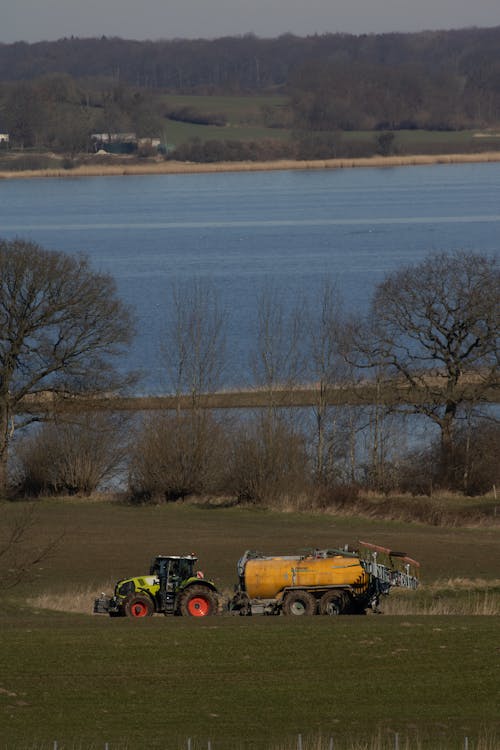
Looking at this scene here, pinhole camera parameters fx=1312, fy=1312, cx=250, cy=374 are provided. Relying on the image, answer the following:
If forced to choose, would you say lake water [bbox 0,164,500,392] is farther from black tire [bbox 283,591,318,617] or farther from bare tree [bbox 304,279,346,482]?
black tire [bbox 283,591,318,617]

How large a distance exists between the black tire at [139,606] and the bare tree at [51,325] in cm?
2218

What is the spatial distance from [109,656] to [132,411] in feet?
97.8

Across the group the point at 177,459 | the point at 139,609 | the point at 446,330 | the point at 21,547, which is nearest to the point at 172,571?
the point at 139,609

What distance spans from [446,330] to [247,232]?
6538cm

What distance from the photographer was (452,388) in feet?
145

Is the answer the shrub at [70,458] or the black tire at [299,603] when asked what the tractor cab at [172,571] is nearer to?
the black tire at [299,603]

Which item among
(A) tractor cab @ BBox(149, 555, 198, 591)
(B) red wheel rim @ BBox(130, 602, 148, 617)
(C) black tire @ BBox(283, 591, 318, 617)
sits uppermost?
(A) tractor cab @ BBox(149, 555, 198, 591)

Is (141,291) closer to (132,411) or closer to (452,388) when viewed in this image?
(132,411)

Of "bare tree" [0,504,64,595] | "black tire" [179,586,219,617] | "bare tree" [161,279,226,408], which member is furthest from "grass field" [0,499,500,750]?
"bare tree" [161,279,226,408]

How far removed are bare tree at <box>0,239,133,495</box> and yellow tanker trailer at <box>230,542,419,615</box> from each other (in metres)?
22.9

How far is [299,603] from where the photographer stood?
22.3 m

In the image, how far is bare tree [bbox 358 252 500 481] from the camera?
1735 inches

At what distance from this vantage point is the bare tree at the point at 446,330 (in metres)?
44.1

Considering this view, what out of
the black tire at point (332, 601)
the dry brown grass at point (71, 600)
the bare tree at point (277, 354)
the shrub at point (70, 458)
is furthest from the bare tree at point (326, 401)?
the black tire at point (332, 601)
